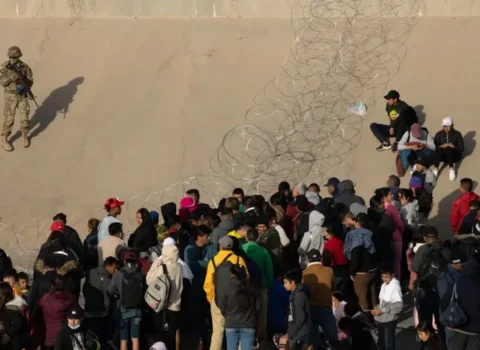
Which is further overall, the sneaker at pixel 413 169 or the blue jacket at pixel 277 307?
the sneaker at pixel 413 169

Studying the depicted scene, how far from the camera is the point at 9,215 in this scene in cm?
1897

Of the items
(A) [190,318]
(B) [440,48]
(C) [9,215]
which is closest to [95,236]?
(A) [190,318]

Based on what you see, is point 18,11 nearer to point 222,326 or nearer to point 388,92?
point 388,92

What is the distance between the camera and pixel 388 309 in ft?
43.2

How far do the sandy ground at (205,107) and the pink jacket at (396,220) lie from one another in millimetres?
2342

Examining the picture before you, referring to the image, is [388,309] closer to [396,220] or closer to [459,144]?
[396,220]

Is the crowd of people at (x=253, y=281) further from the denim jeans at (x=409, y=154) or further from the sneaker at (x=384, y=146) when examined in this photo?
the sneaker at (x=384, y=146)

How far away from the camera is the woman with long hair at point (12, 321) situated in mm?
12695

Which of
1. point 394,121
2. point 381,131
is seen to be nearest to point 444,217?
point 394,121

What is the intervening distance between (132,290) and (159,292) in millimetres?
264

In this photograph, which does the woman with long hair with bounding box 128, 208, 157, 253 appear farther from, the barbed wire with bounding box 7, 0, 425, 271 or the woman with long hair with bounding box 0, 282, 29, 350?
the barbed wire with bounding box 7, 0, 425, 271

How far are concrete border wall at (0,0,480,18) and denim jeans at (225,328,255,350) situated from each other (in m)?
10.4

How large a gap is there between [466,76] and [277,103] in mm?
2900

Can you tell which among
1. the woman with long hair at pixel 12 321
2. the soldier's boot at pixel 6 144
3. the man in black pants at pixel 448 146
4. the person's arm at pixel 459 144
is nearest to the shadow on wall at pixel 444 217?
the man in black pants at pixel 448 146
